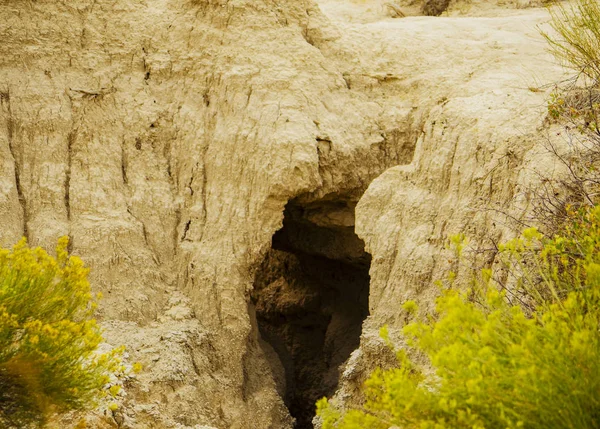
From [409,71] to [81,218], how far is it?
405 cm

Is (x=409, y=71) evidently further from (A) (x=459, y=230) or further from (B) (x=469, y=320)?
(B) (x=469, y=320)

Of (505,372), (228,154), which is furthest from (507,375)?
(228,154)

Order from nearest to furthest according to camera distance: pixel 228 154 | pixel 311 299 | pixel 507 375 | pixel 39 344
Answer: pixel 507 375 → pixel 39 344 → pixel 228 154 → pixel 311 299

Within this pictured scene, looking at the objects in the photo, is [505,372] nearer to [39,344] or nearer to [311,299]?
[39,344]

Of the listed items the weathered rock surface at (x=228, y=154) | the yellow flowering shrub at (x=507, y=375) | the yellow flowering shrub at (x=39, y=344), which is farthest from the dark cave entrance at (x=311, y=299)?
the yellow flowering shrub at (x=507, y=375)

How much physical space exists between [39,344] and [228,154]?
3749 mm

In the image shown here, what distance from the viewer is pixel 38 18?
8.13 metres

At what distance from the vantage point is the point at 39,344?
4.49 m

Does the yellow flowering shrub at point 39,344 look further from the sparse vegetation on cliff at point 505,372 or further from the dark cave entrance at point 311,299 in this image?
the dark cave entrance at point 311,299

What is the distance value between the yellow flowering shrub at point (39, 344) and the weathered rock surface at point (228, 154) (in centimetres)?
165

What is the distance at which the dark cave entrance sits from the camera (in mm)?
8977

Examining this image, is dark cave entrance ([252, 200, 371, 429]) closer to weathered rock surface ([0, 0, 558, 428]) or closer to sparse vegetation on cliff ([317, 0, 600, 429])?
weathered rock surface ([0, 0, 558, 428])

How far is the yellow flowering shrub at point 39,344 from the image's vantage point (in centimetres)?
449

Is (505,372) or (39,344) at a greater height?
(505,372)
